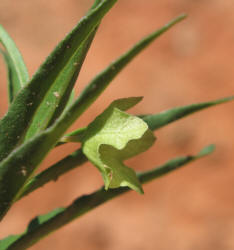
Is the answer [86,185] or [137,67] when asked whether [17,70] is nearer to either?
[86,185]

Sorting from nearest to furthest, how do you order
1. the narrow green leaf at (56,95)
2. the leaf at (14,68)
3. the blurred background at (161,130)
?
1. the narrow green leaf at (56,95)
2. the leaf at (14,68)
3. the blurred background at (161,130)

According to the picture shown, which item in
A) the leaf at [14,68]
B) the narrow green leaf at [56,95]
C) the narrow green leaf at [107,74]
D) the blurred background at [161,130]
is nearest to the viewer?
the narrow green leaf at [107,74]

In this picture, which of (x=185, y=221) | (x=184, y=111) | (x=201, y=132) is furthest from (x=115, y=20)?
(x=184, y=111)

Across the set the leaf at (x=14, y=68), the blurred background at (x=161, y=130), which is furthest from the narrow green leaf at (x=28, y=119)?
the blurred background at (x=161, y=130)

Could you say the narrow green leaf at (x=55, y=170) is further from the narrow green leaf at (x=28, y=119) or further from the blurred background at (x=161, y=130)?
the blurred background at (x=161, y=130)

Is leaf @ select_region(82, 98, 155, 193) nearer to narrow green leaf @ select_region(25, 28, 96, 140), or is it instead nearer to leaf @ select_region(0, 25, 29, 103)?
narrow green leaf @ select_region(25, 28, 96, 140)
